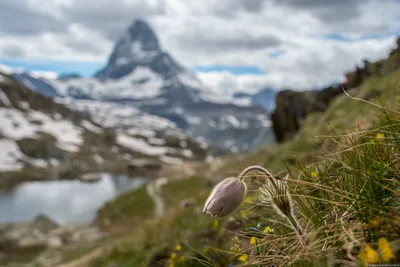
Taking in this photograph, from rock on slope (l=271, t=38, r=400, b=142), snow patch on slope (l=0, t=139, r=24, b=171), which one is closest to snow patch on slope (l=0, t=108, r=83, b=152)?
snow patch on slope (l=0, t=139, r=24, b=171)

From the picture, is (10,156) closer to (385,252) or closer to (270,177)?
(270,177)

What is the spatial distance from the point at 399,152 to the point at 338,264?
0.94 m

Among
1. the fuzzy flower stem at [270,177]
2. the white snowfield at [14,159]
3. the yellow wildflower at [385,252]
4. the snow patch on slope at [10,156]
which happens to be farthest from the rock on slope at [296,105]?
the white snowfield at [14,159]

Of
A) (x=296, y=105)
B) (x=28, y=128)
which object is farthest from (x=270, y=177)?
(x=28, y=128)

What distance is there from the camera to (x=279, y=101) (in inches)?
1378

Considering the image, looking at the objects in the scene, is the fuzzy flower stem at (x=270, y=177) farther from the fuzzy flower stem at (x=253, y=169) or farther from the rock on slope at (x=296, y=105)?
the rock on slope at (x=296, y=105)

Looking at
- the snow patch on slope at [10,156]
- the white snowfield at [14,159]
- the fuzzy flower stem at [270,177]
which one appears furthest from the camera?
the white snowfield at [14,159]

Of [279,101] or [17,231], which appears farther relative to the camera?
[17,231]

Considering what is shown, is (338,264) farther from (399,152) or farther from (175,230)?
(175,230)

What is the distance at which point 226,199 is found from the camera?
2.19 metres

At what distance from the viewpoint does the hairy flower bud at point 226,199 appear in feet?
7.19

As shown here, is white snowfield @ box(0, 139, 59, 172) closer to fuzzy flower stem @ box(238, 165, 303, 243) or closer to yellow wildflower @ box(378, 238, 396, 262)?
fuzzy flower stem @ box(238, 165, 303, 243)

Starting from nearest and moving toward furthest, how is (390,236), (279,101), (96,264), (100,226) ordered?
1. (390,236)
2. (96,264)
3. (279,101)
4. (100,226)

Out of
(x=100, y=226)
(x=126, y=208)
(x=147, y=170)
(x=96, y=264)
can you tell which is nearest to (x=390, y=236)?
(x=96, y=264)
